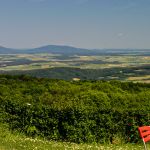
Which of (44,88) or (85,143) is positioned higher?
(44,88)

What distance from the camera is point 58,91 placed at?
32719mm

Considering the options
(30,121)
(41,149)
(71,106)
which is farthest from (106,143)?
(41,149)

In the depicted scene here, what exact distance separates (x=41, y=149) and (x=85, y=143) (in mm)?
6636

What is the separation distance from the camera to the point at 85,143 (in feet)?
85.5

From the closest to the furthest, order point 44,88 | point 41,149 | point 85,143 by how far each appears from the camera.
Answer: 1. point 41,149
2. point 85,143
3. point 44,88

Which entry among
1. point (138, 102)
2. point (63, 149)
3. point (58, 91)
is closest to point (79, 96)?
point (58, 91)

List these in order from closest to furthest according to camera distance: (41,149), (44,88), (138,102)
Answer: (41,149) < (138,102) < (44,88)

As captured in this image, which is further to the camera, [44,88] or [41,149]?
[44,88]

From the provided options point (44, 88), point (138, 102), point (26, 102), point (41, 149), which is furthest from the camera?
point (44, 88)

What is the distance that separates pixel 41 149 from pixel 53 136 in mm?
6482

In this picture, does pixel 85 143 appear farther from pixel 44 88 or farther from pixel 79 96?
pixel 44 88

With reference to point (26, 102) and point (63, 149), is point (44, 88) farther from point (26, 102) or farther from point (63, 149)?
point (63, 149)

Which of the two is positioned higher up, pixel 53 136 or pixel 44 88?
pixel 44 88

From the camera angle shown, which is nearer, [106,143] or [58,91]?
[106,143]
